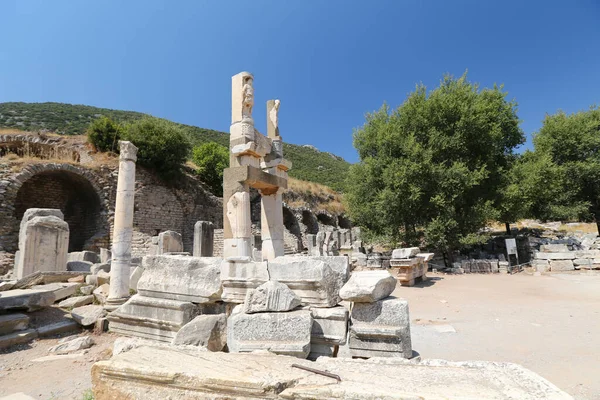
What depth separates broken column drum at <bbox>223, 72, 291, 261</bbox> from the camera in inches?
230

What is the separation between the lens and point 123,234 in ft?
21.7

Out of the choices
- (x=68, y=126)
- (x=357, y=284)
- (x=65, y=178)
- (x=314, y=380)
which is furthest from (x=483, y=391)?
(x=68, y=126)

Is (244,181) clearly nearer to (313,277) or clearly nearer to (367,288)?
(313,277)

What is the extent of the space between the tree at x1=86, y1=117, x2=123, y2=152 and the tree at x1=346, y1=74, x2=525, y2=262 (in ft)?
55.0

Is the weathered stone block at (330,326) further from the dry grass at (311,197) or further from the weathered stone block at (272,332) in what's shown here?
the dry grass at (311,197)

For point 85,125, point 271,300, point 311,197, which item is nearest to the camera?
point 271,300

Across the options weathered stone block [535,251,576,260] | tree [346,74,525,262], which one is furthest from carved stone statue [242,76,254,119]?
weathered stone block [535,251,576,260]

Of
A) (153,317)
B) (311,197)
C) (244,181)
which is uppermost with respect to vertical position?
(311,197)

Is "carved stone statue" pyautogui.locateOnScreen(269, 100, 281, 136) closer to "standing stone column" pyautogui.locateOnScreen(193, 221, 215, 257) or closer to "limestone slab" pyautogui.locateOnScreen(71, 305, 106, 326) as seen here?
"limestone slab" pyautogui.locateOnScreen(71, 305, 106, 326)

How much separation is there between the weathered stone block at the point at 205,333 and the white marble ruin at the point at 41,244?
807 centimetres

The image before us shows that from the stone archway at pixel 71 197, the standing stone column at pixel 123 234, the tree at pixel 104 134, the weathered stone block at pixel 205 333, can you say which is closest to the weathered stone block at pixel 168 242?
the standing stone column at pixel 123 234

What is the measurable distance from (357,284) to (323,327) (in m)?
0.56

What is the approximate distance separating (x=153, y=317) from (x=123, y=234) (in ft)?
10.3

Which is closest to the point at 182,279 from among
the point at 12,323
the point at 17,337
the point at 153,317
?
the point at 153,317
